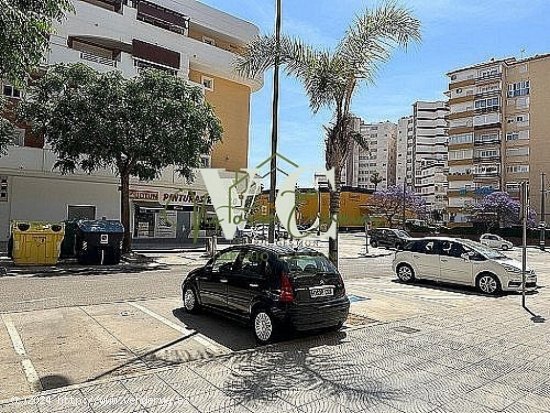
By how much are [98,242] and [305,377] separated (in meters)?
14.0

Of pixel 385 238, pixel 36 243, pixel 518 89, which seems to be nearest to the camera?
pixel 36 243

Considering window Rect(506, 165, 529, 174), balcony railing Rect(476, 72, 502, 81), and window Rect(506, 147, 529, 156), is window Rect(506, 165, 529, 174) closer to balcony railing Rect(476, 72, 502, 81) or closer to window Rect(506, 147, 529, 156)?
window Rect(506, 147, 529, 156)

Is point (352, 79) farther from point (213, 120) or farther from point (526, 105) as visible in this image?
point (526, 105)

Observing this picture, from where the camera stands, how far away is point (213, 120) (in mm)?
21984

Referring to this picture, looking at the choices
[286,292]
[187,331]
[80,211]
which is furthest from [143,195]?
[286,292]

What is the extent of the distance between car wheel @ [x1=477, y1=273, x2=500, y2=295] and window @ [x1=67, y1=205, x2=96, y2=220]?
2304cm

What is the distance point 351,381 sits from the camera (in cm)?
542

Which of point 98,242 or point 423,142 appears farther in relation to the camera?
point 423,142

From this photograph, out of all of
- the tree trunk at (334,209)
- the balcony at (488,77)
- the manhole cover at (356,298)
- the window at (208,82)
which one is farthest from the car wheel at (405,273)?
the balcony at (488,77)

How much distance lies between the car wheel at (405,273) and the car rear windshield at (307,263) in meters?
7.77

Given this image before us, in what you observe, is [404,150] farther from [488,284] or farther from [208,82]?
[488,284]

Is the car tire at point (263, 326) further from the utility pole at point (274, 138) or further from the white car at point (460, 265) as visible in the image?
the white car at point (460, 265)

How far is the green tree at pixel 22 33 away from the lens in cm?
531

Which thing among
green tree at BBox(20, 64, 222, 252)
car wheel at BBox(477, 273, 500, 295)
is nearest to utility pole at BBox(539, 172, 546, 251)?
car wheel at BBox(477, 273, 500, 295)
